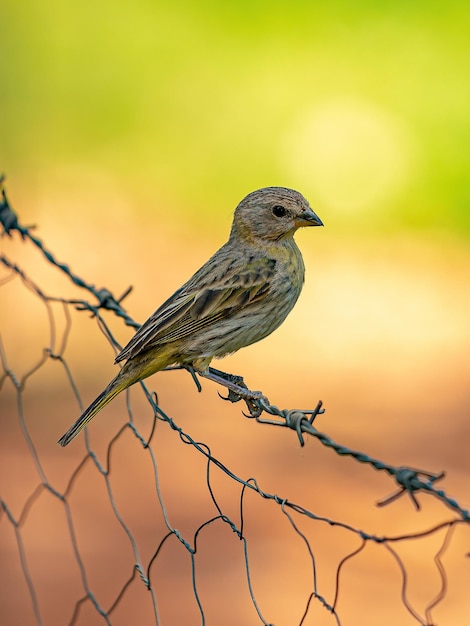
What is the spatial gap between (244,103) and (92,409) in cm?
1127

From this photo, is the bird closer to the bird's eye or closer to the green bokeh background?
the bird's eye

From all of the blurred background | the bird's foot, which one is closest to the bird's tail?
the bird's foot

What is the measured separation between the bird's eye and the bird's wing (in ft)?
0.89

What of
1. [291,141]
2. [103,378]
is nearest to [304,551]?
[103,378]

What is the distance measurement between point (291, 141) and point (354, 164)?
951 mm

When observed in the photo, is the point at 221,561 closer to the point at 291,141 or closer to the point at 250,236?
the point at 250,236

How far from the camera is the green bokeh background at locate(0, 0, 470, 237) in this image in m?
14.1

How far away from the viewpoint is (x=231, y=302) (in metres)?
5.09

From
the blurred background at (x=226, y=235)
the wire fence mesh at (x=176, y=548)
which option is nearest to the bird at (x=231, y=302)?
the wire fence mesh at (x=176, y=548)

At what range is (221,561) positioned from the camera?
7.46 m

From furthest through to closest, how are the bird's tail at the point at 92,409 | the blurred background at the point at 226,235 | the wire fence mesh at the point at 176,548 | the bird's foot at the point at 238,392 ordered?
the blurred background at the point at 226,235 < the wire fence mesh at the point at 176,548 < the bird's tail at the point at 92,409 < the bird's foot at the point at 238,392

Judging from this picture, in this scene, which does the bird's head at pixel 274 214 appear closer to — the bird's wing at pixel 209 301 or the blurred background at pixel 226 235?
the bird's wing at pixel 209 301

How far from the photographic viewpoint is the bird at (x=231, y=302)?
16.3ft

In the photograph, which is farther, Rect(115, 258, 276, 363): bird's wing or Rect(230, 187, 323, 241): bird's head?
Rect(230, 187, 323, 241): bird's head
